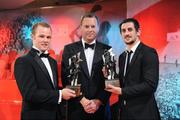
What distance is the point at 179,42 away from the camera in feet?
14.6

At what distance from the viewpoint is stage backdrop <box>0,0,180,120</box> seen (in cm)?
453

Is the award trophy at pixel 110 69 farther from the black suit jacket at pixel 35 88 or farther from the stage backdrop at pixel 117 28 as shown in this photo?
the stage backdrop at pixel 117 28

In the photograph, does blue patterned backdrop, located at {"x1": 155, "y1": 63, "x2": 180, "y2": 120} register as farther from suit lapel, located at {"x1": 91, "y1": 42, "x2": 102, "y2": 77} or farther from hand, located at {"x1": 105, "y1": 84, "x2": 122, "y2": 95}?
hand, located at {"x1": 105, "y1": 84, "x2": 122, "y2": 95}

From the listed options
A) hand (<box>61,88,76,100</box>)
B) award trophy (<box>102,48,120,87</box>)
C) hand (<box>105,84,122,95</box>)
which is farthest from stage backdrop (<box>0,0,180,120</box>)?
hand (<box>61,88,76,100</box>)

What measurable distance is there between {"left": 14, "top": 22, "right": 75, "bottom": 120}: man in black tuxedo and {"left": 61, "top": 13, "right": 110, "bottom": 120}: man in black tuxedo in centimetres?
32

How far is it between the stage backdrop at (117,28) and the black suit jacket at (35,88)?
7.20 feet

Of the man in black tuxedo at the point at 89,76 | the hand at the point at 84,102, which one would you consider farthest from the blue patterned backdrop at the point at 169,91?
the hand at the point at 84,102

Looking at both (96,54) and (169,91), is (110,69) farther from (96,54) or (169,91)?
(169,91)

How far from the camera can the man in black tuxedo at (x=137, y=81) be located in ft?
9.64

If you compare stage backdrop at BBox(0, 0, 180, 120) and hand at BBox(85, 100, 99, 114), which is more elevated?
stage backdrop at BBox(0, 0, 180, 120)

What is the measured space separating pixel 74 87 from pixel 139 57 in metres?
0.71

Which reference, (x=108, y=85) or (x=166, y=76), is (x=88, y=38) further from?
(x=166, y=76)

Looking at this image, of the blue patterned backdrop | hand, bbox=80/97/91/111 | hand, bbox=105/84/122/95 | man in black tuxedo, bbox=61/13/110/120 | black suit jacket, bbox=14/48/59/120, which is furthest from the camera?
the blue patterned backdrop

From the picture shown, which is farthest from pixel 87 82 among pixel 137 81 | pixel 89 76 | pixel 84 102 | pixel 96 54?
pixel 137 81
